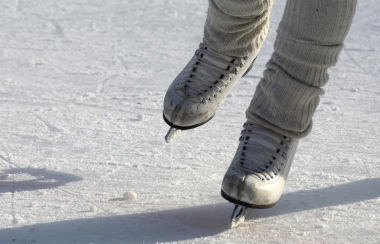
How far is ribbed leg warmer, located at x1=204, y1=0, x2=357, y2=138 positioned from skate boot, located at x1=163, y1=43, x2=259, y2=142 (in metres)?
0.12

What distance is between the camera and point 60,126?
1787 mm

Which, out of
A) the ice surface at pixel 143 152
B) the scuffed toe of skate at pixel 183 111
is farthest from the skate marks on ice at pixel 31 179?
the scuffed toe of skate at pixel 183 111

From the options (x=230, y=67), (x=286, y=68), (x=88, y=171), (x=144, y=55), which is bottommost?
(x=144, y=55)

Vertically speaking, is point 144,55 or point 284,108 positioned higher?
point 284,108

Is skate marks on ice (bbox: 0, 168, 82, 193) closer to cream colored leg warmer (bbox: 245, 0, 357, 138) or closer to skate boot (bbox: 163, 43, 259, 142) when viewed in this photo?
skate boot (bbox: 163, 43, 259, 142)

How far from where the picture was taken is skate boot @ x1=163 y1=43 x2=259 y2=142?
4.51 ft

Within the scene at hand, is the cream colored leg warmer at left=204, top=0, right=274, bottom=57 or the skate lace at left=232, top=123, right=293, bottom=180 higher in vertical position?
the cream colored leg warmer at left=204, top=0, right=274, bottom=57

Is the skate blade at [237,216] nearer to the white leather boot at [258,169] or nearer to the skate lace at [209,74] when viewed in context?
the white leather boot at [258,169]

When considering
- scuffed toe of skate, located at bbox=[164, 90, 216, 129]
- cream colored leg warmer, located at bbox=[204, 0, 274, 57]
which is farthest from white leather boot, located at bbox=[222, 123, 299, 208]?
cream colored leg warmer, located at bbox=[204, 0, 274, 57]

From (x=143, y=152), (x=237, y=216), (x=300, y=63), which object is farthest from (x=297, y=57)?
(x=143, y=152)

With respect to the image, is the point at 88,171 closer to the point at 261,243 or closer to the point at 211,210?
the point at 211,210

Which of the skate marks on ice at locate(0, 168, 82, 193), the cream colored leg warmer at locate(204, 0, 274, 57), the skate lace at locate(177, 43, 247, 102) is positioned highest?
the cream colored leg warmer at locate(204, 0, 274, 57)

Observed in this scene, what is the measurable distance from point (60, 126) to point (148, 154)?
0.36m

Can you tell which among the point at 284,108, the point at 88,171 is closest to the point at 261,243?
the point at 284,108
